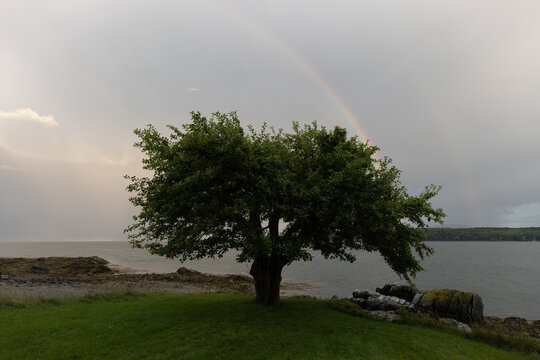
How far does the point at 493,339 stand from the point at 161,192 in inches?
957

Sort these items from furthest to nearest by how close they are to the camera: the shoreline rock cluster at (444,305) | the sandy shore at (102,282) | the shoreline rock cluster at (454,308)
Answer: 1. the sandy shore at (102,282)
2. the shoreline rock cluster at (444,305)
3. the shoreline rock cluster at (454,308)

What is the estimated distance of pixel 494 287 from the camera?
198 ft

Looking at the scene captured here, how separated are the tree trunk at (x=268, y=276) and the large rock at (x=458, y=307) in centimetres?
1902

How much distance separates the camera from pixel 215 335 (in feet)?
54.4

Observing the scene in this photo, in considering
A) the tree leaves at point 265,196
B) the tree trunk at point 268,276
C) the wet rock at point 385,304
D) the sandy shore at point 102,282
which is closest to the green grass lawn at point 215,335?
the tree trunk at point 268,276

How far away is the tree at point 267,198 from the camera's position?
17484 millimetres

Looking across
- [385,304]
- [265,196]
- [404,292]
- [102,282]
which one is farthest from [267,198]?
[102,282]

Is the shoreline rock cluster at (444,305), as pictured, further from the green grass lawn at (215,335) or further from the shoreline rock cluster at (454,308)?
the green grass lawn at (215,335)

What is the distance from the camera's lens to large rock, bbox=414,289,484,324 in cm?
2978

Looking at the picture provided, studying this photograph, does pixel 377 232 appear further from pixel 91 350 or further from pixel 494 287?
pixel 494 287

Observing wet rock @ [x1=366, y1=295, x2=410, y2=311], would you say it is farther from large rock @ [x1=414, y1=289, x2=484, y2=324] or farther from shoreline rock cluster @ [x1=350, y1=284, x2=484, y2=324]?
large rock @ [x1=414, y1=289, x2=484, y2=324]

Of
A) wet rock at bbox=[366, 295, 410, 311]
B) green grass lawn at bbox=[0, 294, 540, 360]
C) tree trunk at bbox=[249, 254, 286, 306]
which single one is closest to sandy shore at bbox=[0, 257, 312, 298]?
green grass lawn at bbox=[0, 294, 540, 360]

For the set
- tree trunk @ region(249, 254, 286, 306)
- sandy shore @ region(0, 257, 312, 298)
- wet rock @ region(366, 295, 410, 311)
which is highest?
tree trunk @ region(249, 254, 286, 306)

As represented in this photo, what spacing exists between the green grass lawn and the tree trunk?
0.92m
